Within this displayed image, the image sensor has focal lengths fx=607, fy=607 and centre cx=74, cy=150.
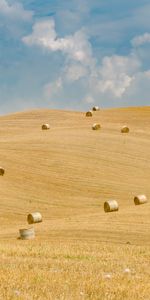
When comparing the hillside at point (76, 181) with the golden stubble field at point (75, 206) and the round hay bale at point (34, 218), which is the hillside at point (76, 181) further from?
the round hay bale at point (34, 218)

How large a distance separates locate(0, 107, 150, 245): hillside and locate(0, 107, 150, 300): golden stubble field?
2.1 inches

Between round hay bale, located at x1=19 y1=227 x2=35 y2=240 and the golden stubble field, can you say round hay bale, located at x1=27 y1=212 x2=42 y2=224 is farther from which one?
round hay bale, located at x1=19 y1=227 x2=35 y2=240

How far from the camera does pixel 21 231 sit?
2322cm

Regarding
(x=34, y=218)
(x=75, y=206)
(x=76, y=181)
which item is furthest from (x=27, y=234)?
(x=76, y=181)

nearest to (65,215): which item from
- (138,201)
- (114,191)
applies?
(138,201)

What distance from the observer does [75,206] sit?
36.8m

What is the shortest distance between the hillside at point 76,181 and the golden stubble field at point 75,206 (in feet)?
0.17

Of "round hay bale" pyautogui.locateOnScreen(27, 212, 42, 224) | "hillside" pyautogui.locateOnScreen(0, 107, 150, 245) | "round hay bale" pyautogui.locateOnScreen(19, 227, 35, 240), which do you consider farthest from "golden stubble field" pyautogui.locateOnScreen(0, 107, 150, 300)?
"round hay bale" pyautogui.locateOnScreen(27, 212, 42, 224)

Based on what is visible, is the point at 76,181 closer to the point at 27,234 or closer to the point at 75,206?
the point at 75,206

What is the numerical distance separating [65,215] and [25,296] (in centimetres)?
2595

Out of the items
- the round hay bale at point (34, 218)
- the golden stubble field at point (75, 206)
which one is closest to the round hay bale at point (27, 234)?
the golden stubble field at point (75, 206)

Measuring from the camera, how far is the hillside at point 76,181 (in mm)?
24703

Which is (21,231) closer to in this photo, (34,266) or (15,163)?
(34,266)

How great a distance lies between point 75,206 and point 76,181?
4.95 metres
